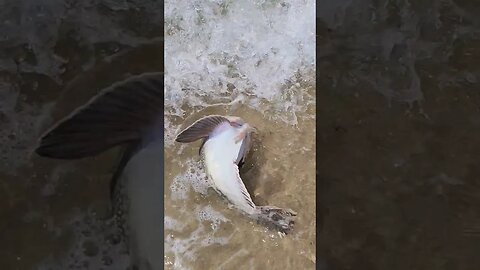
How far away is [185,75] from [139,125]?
0.15 meters

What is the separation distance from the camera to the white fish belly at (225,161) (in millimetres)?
1113

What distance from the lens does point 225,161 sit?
1.12m

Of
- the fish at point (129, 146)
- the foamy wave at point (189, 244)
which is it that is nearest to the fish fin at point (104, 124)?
the fish at point (129, 146)

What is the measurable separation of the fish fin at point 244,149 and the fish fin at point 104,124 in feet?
0.68

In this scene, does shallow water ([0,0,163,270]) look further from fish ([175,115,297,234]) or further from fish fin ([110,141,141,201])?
fish ([175,115,297,234])

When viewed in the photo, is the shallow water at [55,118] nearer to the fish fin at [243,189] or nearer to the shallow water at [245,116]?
the shallow water at [245,116]

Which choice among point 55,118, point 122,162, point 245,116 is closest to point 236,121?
point 245,116

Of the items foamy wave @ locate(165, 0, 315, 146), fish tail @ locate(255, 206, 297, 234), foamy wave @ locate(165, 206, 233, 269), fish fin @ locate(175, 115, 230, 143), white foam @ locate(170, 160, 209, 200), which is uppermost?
foamy wave @ locate(165, 0, 315, 146)

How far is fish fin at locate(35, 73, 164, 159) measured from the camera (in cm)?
112

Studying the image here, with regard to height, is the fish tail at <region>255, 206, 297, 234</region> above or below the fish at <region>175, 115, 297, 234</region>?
below

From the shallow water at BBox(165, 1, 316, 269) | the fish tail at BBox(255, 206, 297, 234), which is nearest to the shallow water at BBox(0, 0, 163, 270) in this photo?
the shallow water at BBox(165, 1, 316, 269)
